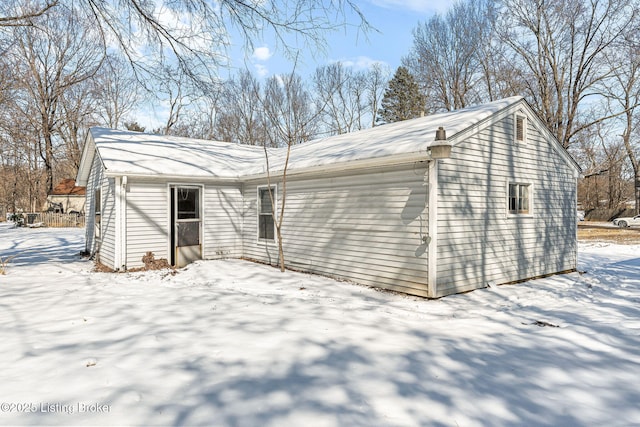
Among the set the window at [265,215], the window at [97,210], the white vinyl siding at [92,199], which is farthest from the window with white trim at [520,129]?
the window at [97,210]

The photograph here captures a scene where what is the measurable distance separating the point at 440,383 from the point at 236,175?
806 cm

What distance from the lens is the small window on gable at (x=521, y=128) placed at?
7.67 metres

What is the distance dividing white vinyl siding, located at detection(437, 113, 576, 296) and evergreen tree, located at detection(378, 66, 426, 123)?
2193 centimetres

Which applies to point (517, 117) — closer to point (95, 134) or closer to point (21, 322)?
point (21, 322)

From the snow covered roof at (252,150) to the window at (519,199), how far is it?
1.74 m

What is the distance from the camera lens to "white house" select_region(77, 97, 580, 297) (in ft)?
20.8

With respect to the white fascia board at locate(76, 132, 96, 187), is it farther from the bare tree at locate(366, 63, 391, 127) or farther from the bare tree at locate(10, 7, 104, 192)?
the bare tree at locate(366, 63, 391, 127)

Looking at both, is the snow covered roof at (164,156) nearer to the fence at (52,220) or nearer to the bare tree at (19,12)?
the bare tree at (19,12)

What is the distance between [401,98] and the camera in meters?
30.2

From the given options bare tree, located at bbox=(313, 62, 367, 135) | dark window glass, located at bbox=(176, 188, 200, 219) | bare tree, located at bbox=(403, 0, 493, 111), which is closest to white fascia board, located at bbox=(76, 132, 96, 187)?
dark window glass, located at bbox=(176, 188, 200, 219)

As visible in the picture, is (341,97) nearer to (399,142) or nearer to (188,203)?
(188,203)

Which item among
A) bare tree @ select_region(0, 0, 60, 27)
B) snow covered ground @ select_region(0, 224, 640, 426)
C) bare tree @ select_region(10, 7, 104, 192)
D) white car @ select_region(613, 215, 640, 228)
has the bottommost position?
snow covered ground @ select_region(0, 224, 640, 426)

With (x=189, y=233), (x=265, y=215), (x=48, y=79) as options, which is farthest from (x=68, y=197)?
(x=265, y=215)

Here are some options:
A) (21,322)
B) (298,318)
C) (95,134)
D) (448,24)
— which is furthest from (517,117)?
(448,24)
